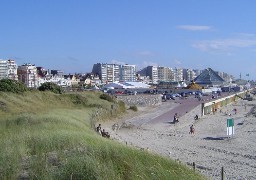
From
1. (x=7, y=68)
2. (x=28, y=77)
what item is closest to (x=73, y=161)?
(x=28, y=77)

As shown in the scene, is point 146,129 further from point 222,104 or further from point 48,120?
point 222,104

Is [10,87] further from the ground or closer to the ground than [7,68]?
closer to the ground

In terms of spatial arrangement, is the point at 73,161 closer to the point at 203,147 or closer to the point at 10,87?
the point at 203,147

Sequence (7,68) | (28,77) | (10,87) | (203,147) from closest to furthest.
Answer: (203,147), (10,87), (28,77), (7,68)

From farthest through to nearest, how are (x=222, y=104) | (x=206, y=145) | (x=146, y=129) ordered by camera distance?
(x=222, y=104)
(x=146, y=129)
(x=206, y=145)

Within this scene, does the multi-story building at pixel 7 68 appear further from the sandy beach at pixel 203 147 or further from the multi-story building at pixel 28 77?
the sandy beach at pixel 203 147

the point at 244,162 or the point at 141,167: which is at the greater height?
the point at 141,167

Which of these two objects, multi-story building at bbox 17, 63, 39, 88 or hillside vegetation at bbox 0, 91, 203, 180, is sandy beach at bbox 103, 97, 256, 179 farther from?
multi-story building at bbox 17, 63, 39, 88

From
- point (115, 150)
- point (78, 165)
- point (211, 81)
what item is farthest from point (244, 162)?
point (211, 81)

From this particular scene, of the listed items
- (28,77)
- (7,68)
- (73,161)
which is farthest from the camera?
(7,68)

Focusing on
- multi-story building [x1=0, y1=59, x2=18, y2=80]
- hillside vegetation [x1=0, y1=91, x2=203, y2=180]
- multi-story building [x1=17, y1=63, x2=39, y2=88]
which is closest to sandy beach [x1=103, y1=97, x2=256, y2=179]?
hillside vegetation [x1=0, y1=91, x2=203, y2=180]

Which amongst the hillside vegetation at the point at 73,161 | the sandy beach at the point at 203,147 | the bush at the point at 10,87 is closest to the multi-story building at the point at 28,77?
the bush at the point at 10,87

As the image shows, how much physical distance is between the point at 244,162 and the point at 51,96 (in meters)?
24.7

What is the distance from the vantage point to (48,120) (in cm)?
1723
